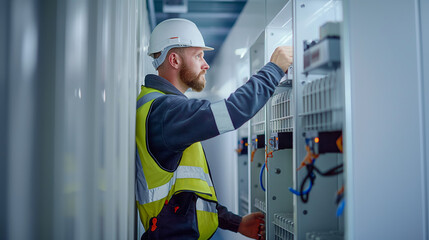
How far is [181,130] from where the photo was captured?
1453mm

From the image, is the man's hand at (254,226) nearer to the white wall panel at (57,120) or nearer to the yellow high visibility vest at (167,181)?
the yellow high visibility vest at (167,181)

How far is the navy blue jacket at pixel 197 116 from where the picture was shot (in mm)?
1420

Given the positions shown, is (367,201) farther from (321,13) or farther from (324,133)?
(321,13)

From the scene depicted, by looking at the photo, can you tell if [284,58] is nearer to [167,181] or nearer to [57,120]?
[167,181]

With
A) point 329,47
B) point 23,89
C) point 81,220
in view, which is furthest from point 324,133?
point 23,89

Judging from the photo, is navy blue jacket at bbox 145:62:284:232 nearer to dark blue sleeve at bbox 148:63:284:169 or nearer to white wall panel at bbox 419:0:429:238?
dark blue sleeve at bbox 148:63:284:169

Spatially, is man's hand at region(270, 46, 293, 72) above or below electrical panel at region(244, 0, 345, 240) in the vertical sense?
above

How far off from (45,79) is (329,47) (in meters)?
0.96

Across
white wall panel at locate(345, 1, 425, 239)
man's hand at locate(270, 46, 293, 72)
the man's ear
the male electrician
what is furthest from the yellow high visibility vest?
white wall panel at locate(345, 1, 425, 239)

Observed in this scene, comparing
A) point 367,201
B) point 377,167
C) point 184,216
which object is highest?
point 377,167

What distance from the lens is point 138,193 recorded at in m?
1.71

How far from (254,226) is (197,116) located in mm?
942

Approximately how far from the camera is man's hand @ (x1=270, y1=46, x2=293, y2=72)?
1539 millimetres

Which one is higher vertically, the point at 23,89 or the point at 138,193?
the point at 23,89
